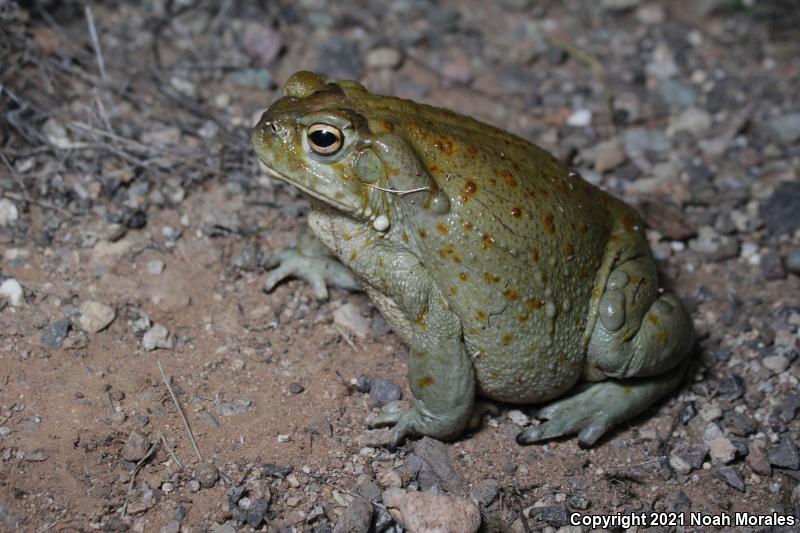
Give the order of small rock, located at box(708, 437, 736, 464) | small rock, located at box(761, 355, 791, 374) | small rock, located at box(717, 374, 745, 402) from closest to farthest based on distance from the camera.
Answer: small rock, located at box(708, 437, 736, 464), small rock, located at box(717, 374, 745, 402), small rock, located at box(761, 355, 791, 374)

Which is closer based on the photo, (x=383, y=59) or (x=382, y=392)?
(x=382, y=392)

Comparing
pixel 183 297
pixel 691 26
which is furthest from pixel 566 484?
pixel 691 26

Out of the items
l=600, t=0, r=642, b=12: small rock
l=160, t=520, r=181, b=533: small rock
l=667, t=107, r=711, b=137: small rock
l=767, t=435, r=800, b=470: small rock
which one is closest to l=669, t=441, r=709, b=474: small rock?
l=767, t=435, r=800, b=470: small rock

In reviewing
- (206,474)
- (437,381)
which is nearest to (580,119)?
(437,381)

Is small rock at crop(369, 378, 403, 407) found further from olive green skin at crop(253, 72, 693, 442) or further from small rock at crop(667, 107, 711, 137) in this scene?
small rock at crop(667, 107, 711, 137)

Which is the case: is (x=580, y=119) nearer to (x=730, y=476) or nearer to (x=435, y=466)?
(x=730, y=476)
